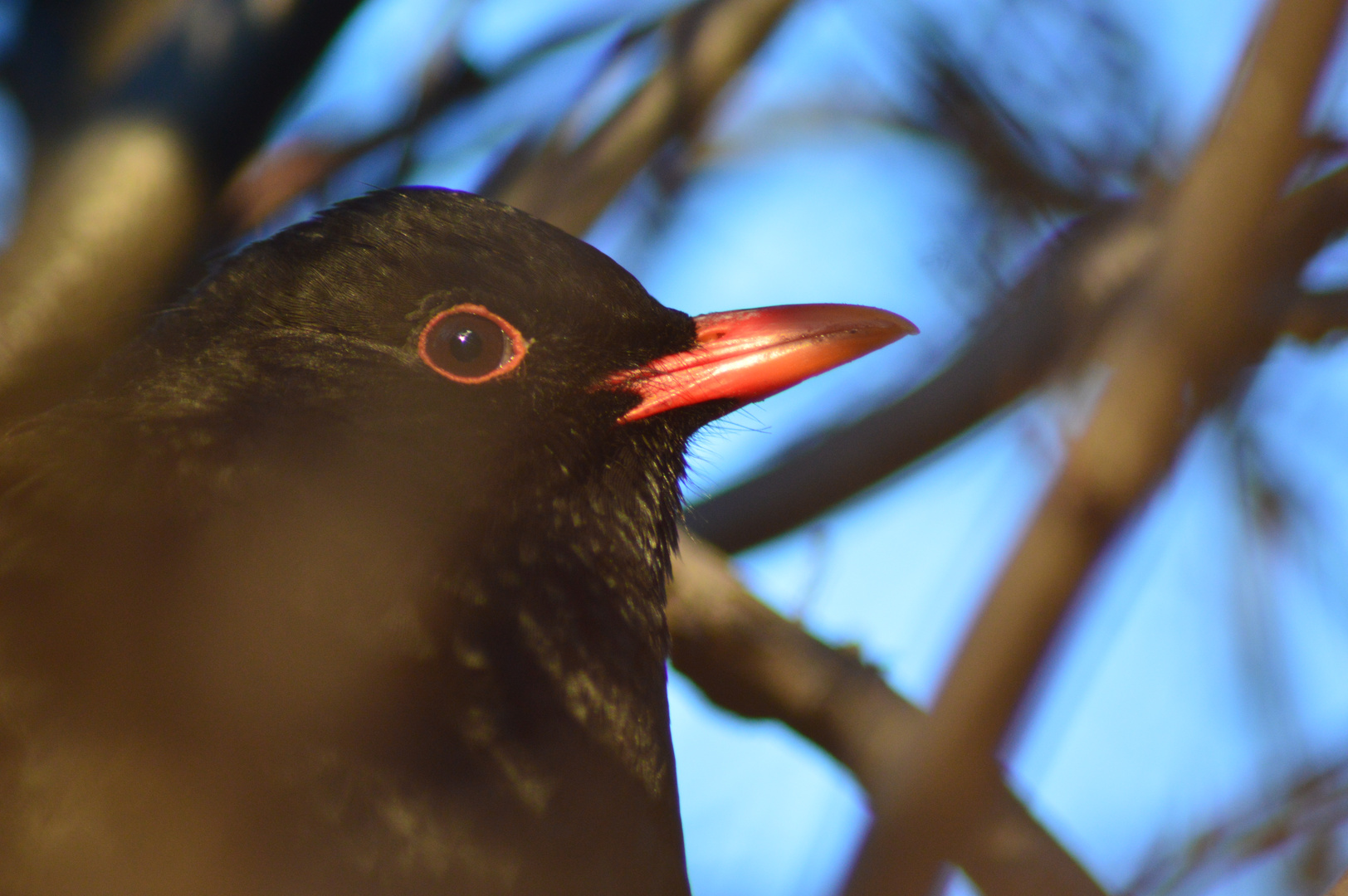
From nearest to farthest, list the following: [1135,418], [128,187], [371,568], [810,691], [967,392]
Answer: [1135,418]
[371,568]
[128,187]
[810,691]
[967,392]

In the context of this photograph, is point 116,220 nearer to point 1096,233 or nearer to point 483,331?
point 483,331

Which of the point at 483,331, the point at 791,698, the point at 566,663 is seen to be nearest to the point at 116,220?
the point at 483,331

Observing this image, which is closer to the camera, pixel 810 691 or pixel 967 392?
pixel 810 691

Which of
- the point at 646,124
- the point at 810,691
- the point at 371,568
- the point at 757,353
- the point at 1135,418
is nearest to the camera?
the point at 1135,418

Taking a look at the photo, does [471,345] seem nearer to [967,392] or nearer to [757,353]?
[757,353]

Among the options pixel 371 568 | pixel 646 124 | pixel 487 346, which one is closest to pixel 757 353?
pixel 487 346

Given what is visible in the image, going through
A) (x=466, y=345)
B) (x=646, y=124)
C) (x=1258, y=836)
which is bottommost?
(x=1258, y=836)

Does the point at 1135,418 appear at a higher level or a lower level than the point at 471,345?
lower
